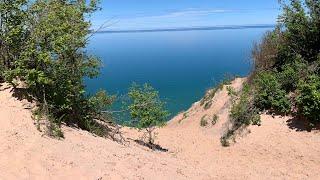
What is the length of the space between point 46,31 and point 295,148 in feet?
33.5

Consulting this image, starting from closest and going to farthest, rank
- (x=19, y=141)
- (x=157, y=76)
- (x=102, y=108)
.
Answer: (x=19, y=141) < (x=102, y=108) < (x=157, y=76)

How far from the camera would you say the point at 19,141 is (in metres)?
11.5

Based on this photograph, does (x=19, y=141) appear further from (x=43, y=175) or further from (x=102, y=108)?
(x=102, y=108)

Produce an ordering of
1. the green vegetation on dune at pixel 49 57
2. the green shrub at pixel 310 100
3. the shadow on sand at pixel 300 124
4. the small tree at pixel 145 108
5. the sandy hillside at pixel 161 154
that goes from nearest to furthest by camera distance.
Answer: the sandy hillside at pixel 161 154
the green vegetation on dune at pixel 49 57
the green shrub at pixel 310 100
the shadow on sand at pixel 300 124
the small tree at pixel 145 108

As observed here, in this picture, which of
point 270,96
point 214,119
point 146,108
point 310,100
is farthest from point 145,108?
point 310,100

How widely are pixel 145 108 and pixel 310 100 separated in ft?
22.5

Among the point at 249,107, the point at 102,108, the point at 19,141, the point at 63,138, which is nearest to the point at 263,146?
the point at 249,107

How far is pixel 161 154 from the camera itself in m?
16.6

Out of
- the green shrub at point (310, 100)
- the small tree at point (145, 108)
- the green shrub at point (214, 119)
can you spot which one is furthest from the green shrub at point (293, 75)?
the small tree at point (145, 108)

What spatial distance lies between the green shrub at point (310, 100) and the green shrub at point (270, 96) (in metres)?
1.00

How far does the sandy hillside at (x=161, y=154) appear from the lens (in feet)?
35.7

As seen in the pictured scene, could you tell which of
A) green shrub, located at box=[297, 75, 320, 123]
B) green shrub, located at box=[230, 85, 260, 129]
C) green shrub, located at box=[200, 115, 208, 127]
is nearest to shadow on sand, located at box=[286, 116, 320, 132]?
green shrub, located at box=[297, 75, 320, 123]

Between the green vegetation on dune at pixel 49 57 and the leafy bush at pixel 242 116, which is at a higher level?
the green vegetation on dune at pixel 49 57

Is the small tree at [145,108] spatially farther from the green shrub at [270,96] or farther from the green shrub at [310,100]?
the green shrub at [310,100]
